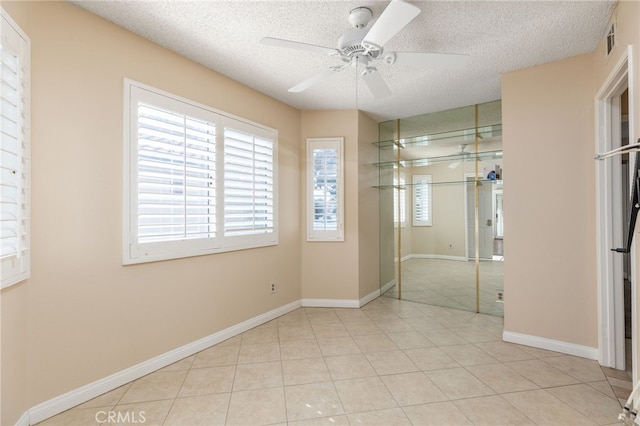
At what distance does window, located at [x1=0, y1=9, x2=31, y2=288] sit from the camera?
155cm

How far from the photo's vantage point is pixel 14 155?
5.36 feet

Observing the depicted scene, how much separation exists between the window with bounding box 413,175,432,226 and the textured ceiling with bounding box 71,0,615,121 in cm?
137

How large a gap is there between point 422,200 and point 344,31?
107 inches

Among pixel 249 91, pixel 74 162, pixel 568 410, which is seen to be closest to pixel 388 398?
pixel 568 410

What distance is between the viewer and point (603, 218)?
2.42m

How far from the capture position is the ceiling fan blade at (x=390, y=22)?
4.70 ft

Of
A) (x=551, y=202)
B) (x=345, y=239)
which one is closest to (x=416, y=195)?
(x=345, y=239)

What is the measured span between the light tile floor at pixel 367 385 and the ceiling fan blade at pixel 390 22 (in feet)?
7.43

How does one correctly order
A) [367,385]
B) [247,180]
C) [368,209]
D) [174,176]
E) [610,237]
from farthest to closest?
1. [368,209]
2. [247,180]
3. [174,176]
4. [610,237]
5. [367,385]

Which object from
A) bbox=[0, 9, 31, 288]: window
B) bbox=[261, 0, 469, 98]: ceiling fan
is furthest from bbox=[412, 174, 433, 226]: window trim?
bbox=[0, 9, 31, 288]: window

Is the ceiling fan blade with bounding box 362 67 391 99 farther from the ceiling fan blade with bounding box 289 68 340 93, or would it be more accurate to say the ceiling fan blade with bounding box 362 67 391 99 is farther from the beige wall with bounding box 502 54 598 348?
the beige wall with bounding box 502 54 598 348

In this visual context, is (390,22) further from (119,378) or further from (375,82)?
(119,378)

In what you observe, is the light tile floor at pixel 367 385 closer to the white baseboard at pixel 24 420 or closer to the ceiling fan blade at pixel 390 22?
the white baseboard at pixel 24 420

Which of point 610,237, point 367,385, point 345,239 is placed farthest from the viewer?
point 345,239
